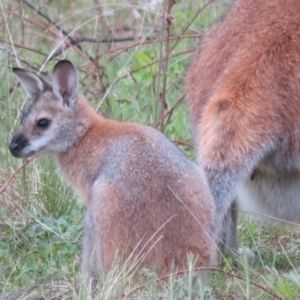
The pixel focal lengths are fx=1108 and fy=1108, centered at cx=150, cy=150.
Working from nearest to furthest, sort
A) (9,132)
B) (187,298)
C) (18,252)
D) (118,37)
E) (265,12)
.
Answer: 1. (187,298)
2. (265,12)
3. (18,252)
4. (9,132)
5. (118,37)

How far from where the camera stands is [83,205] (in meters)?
5.99

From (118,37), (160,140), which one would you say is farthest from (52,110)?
(118,37)

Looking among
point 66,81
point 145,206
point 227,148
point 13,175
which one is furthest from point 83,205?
point 227,148

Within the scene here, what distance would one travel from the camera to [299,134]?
14.7 feet

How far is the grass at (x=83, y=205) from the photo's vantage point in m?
4.50

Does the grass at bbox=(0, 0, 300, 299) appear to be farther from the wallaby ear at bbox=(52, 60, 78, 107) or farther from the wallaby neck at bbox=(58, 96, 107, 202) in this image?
the wallaby ear at bbox=(52, 60, 78, 107)

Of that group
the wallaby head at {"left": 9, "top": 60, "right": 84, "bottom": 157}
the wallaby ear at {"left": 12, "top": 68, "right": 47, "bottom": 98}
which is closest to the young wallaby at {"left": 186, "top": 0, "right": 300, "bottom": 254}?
the wallaby head at {"left": 9, "top": 60, "right": 84, "bottom": 157}

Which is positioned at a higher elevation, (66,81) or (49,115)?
(66,81)

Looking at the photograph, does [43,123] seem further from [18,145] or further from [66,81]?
[66,81]

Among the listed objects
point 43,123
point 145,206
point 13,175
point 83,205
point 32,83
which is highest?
point 32,83

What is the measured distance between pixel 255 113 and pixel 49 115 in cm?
105

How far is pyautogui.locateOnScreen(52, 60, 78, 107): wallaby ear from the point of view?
5129 mm

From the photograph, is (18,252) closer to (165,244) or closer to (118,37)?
(165,244)

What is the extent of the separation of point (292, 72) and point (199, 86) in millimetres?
611
